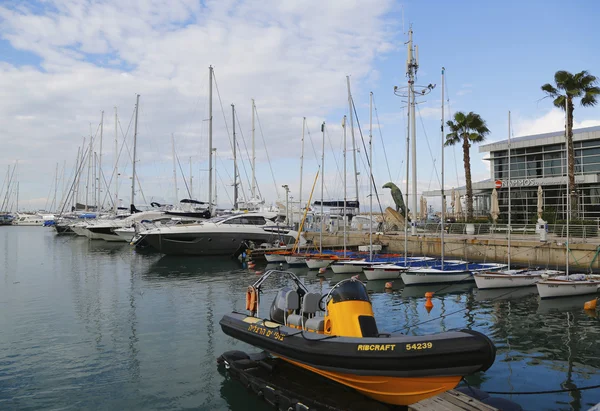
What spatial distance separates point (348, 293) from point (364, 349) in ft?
4.57

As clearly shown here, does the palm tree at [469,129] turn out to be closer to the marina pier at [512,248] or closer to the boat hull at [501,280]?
the marina pier at [512,248]

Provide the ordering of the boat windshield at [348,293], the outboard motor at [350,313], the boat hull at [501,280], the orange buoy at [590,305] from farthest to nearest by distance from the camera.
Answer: the boat hull at [501,280] < the orange buoy at [590,305] < the boat windshield at [348,293] < the outboard motor at [350,313]

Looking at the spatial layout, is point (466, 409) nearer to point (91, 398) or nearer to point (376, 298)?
point (91, 398)

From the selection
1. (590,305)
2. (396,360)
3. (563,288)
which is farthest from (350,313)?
(563,288)

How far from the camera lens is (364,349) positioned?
25.0ft

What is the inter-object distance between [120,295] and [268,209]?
26.9 meters

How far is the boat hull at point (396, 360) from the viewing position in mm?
6891

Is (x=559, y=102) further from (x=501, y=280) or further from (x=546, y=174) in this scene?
(x=501, y=280)

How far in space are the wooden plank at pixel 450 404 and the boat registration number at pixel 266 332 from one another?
321cm

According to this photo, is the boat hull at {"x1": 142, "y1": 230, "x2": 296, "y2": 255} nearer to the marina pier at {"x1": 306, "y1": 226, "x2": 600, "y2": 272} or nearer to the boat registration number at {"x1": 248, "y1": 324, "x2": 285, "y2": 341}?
the marina pier at {"x1": 306, "y1": 226, "x2": 600, "y2": 272}

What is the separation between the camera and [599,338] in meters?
13.0

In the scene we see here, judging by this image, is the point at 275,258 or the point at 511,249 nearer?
the point at 511,249

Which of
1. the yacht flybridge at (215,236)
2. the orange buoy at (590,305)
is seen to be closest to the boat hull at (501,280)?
the orange buoy at (590,305)

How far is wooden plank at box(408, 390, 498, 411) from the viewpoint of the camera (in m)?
6.52
